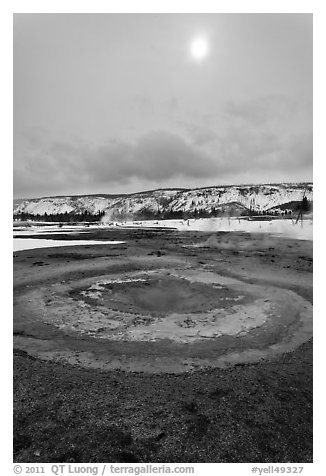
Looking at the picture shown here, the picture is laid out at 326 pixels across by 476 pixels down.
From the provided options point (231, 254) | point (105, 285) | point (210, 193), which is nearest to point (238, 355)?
point (105, 285)

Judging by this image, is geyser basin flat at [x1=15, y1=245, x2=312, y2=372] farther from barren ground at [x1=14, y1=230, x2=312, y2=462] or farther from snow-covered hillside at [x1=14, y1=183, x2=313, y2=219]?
snow-covered hillside at [x1=14, y1=183, x2=313, y2=219]

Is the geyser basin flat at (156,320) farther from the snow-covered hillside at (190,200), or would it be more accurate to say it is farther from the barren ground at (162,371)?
the snow-covered hillside at (190,200)

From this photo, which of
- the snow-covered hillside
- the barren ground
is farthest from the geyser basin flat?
the snow-covered hillside

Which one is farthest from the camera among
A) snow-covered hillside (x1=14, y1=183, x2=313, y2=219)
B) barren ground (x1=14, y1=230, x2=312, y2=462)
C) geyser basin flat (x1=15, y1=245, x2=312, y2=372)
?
snow-covered hillside (x1=14, y1=183, x2=313, y2=219)

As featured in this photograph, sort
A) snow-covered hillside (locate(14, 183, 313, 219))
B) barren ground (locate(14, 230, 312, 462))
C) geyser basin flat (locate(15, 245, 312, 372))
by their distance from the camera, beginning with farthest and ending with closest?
snow-covered hillside (locate(14, 183, 313, 219)), geyser basin flat (locate(15, 245, 312, 372)), barren ground (locate(14, 230, 312, 462))

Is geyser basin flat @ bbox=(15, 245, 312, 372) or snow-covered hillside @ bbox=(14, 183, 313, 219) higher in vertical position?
snow-covered hillside @ bbox=(14, 183, 313, 219)
